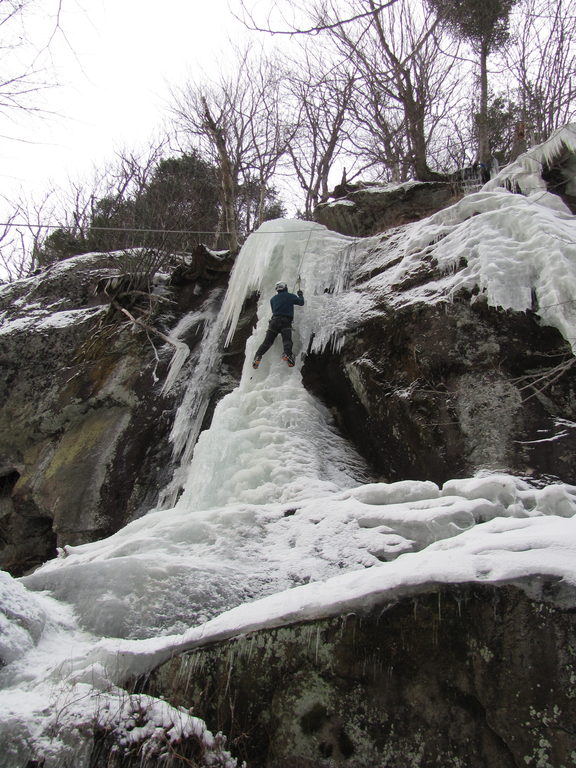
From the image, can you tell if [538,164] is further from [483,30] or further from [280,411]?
[483,30]

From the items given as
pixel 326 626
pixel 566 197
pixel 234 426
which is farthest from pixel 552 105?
pixel 326 626

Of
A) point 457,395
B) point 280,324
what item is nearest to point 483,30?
point 280,324

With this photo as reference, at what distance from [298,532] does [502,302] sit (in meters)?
2.93

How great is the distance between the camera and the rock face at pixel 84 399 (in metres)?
6.80

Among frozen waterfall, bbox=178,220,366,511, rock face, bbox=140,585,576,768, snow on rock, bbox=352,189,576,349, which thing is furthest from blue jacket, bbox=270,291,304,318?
rock face, bbox=140,585,576,768

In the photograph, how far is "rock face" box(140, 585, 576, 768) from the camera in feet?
6.17

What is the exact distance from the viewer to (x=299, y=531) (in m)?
3.70

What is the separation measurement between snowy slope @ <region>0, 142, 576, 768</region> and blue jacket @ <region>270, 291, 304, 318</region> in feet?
0.91

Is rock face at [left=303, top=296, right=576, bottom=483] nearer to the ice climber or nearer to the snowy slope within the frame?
the snowy slope

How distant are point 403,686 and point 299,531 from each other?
168 centimetres

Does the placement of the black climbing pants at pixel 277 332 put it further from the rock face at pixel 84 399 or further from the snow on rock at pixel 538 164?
the snow on rock at pixel 538 164

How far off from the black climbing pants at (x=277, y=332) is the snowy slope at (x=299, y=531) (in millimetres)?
205

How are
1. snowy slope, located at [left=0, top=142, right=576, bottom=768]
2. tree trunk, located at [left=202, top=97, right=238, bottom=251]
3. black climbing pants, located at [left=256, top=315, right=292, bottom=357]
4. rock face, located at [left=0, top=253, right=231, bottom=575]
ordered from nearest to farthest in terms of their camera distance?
snowy slope, located at [left=0, top=142, right=576, bottom=768], black climbing pants, located at [left=256, top=315, right=292, bottom=357], rock face, located at [left=0, top=253, right=231, bottom=575], tree trunk, located at [left=202, top=97, right=238, bottom=251]

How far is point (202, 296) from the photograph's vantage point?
8.70m
